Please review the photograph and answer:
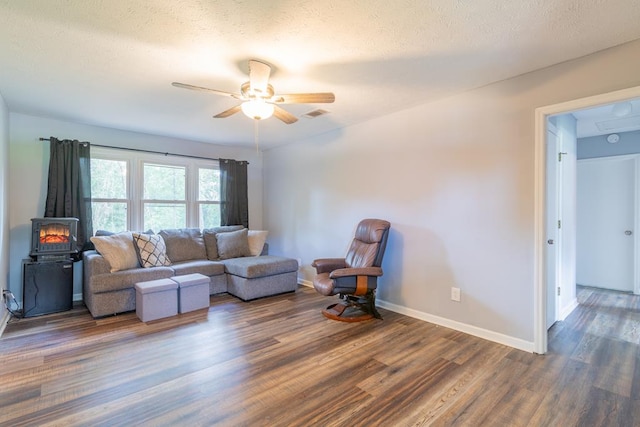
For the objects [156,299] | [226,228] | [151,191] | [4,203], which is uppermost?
[151,191]

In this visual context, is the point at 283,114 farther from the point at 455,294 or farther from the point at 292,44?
the point at 455,294

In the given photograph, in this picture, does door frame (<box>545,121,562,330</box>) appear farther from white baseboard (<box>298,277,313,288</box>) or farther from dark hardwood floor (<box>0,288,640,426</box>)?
white baseboard (<box>298,277,313,288</box>)

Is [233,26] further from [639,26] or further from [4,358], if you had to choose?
[4,358]

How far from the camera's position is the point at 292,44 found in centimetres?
215

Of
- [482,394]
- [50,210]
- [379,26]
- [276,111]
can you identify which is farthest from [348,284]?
[50,210]

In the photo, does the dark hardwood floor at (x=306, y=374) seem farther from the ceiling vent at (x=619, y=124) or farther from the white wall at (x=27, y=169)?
the ceiling vent at (x=619, y=124)

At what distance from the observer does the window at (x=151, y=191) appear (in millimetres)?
4277

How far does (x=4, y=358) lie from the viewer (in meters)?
2.44

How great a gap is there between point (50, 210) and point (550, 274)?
18.4 feet

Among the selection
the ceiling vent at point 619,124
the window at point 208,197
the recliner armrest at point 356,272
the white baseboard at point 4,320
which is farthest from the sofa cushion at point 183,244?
the ceiling vent at point 619,124

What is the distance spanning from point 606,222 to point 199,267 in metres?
5.81

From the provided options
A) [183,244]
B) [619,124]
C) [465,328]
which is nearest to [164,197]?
[183,244]

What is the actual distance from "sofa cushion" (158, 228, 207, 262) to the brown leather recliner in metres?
1.95

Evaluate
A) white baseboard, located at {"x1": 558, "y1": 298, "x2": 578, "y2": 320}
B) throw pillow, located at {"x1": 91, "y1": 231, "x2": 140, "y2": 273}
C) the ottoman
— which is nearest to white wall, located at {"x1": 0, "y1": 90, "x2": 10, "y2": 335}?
throw pillow, located at {"x1": 91, "y1": 231, "x2": 140, "y2": 273}
